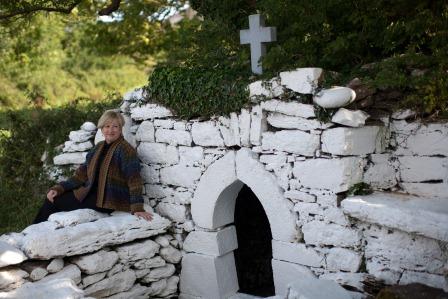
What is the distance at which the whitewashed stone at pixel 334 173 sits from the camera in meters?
4.48

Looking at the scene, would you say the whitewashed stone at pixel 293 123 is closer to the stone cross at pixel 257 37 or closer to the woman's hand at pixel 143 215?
the stone cross at pixel 257 37

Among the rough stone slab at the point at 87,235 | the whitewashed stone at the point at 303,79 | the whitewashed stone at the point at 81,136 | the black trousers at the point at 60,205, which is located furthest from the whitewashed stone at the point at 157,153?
the whitewashed stone at the point at 303,79

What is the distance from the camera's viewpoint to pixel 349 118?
438cm

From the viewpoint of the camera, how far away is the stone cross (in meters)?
5.05

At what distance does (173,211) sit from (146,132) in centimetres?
87

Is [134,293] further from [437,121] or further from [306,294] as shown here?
[437,121]

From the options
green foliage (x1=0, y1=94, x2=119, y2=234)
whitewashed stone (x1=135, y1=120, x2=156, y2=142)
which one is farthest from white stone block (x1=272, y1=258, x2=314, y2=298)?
green foliage (x1=0, y1=94, x2=119, y2=234)

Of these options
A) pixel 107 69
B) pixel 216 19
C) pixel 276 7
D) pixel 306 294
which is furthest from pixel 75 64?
pixel 306 294

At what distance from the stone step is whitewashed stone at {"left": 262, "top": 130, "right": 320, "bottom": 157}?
527 mm

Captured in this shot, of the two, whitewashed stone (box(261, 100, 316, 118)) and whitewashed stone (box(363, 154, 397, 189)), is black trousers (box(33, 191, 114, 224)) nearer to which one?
Result: whitewashed stone (box(261, 100, 316, 118))

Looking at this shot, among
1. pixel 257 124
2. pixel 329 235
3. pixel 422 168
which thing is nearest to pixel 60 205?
pixel 257 124

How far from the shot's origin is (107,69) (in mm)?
20578

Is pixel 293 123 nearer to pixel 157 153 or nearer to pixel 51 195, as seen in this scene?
pixel 157 153

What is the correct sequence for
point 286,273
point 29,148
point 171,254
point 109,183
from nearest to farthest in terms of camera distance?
1. point 286,273
2. point 109,183
3. point 171,254
4. point 29,148
